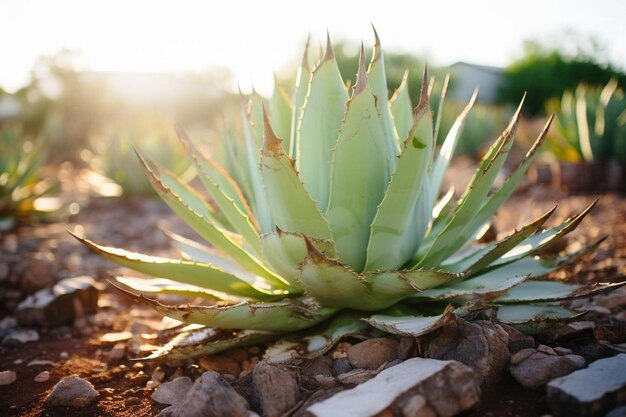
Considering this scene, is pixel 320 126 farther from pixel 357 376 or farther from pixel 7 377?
pixel 7 377

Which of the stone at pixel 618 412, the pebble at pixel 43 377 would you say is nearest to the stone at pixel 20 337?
the pebble at pixel 43 377

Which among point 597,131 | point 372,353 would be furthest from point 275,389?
point 597,131

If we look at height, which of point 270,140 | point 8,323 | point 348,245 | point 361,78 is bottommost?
point 8,323

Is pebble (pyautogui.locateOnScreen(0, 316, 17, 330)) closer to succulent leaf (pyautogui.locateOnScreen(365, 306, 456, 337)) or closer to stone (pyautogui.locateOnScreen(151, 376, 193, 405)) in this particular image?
stone (pyautogui.locateOnScreen(151, 376, 193, 405))

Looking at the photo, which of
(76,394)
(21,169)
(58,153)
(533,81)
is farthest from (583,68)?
(76,394)

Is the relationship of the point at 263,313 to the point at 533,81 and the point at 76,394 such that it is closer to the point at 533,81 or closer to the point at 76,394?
the point at 76,394
